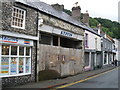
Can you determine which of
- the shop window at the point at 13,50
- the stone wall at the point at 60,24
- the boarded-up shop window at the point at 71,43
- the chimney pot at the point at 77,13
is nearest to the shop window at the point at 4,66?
the shop window at the point at 13,50

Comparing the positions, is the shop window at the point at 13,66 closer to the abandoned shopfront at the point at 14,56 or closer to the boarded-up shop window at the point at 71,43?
the abandoned shopfront at the point at 14,56

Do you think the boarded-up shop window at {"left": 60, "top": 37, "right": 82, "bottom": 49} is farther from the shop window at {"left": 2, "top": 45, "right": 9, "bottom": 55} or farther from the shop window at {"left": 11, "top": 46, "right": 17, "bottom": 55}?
the shop window at {"left": 2, "top": 45, "right": 9, "bottom": 55}

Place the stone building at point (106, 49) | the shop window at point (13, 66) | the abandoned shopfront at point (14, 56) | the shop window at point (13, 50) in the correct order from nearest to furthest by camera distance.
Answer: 1. the abandoned shopfront at point (14, 56)
2. the shop window at point (13, 66)
3. the shop window at point (13, 50)
4. the stone building at point (106, 49)

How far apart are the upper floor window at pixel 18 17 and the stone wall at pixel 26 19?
24 cm

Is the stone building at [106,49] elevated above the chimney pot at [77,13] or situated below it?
below

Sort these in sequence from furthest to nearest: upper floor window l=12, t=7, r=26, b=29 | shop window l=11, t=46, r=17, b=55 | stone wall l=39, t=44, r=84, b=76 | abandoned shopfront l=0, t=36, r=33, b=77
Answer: stone wall l=39, t=44, r=84, b=76
upper floor window l=12, t=7, r=26, b=29
shop window l=11, t=46, r=17, b=55
abandoned shopfront l=0, t=36, r=33, b=77

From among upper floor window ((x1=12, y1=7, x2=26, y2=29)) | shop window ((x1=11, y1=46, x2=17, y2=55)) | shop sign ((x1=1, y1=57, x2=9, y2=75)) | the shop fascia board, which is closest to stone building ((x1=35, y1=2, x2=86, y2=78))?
the shop fascia board

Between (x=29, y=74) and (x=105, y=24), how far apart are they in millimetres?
93305

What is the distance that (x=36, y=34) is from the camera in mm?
12320

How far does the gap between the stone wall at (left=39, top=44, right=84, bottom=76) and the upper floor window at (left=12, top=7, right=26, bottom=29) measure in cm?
243

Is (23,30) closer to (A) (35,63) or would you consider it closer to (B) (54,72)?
(A) (35,63)

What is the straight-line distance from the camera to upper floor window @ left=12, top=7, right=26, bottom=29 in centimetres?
1077

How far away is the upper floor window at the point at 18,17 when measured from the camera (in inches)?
424

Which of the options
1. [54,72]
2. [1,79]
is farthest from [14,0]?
[54,72]
